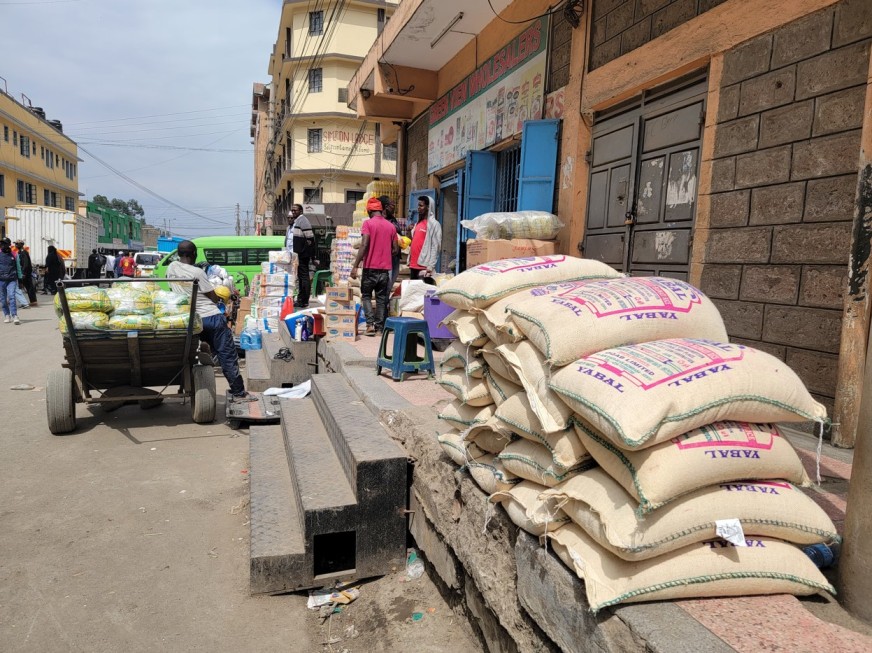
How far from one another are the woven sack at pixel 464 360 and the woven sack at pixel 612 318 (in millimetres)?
451

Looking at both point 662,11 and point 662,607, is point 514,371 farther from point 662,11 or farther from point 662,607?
point 662,11

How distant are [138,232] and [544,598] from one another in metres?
80.6

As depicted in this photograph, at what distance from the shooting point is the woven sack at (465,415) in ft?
8.33

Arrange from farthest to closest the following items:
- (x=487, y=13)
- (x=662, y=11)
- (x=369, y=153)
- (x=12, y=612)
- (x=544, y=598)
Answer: (x=369, y=153) → (x=487, y=13) → (x=662, y=11) → (x=12, y=612) → (x=544, y=598)

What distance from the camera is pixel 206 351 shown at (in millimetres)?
6004

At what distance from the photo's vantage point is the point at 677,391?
1608 mm

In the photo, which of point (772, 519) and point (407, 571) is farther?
point (407, 571)

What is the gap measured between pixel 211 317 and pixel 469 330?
12.7 ft

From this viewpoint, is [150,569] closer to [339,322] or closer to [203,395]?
[203,395]

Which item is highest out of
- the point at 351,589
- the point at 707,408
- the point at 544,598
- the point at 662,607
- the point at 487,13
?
the point at 487,13

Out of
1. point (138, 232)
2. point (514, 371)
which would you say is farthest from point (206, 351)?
point (138, 232)

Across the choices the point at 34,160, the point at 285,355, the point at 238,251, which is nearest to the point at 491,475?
the point at 285,355

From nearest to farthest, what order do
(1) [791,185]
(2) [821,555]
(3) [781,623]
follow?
(3) [781,623] → (2) [821,555] → (1) [791,185]

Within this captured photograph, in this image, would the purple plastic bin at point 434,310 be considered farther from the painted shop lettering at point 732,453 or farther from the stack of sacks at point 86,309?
the painted shop lettering at point 732,453
